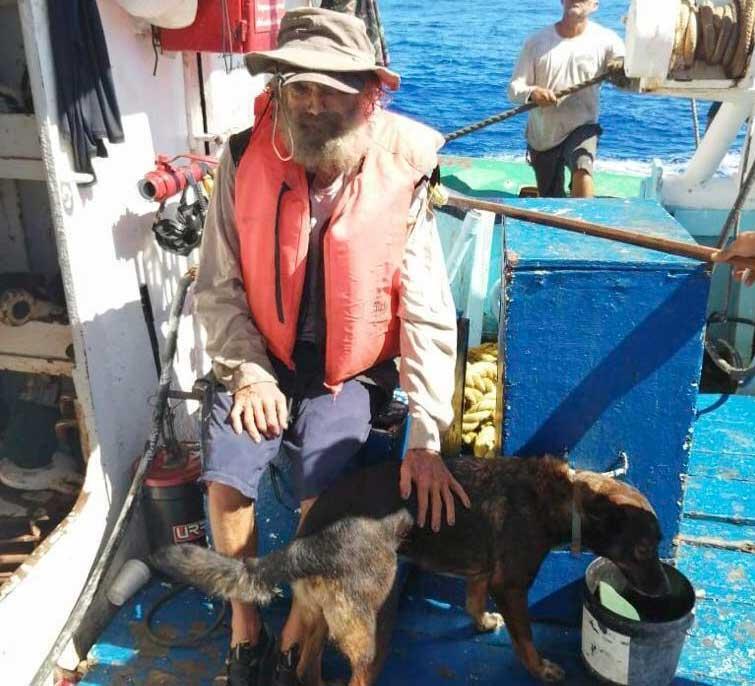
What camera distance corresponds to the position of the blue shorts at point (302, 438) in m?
3.09

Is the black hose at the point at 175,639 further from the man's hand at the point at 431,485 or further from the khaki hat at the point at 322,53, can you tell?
the khaki hat at the point at 322,53

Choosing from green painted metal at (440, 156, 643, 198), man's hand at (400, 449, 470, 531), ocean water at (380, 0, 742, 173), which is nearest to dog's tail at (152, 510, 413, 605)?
man's hand at (400, 449, 470, 531)

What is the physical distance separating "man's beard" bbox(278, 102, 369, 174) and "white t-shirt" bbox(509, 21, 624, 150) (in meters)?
4.42

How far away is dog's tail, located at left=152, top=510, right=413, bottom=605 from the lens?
284 cm

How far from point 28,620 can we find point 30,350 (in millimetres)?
1474

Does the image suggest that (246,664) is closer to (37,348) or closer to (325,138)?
(325,138)

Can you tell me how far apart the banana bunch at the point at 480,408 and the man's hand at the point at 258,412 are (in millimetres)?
1637

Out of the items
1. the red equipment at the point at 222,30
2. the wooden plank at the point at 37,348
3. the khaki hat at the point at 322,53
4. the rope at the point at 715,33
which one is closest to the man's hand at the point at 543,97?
the rope at the point at 715,33

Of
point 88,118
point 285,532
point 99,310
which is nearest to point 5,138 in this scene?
point 88,118

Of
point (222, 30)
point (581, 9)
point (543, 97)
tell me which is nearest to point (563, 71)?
point (581, 9)

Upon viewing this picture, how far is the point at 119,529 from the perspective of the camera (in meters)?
3.76

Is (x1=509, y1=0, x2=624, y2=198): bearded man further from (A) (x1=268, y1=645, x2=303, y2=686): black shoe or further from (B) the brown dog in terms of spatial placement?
(A) (x1=268, y1=645, x2=303, y2=686): black shoe

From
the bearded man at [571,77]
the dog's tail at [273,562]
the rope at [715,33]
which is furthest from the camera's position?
the bearded man at [571,77]

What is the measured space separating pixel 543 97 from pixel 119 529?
4.84 m
